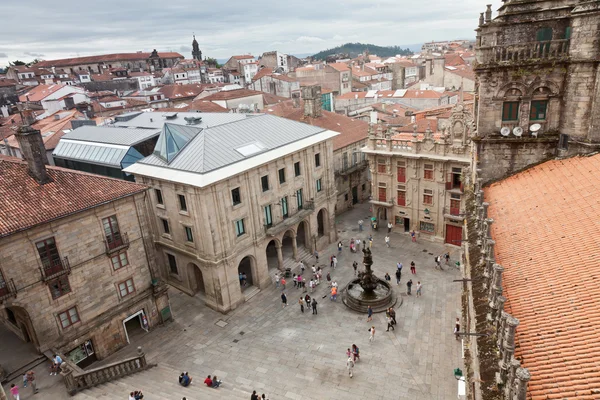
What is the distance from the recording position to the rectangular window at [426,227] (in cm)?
4641

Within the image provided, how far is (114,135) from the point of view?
4475 cm

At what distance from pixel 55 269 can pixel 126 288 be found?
5672 millimetres

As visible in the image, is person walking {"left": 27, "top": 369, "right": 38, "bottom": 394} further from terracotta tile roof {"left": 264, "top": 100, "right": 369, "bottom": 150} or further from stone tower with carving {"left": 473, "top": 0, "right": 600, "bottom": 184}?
terracotta tile roof {"left": 264, "top": 100, "right": 369, "bottom": 150}

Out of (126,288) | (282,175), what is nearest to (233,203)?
(282,175)

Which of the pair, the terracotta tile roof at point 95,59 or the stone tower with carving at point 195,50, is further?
the stone tower with carving at point 195,50

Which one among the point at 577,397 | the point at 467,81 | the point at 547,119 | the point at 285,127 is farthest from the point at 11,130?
the point at 467,81

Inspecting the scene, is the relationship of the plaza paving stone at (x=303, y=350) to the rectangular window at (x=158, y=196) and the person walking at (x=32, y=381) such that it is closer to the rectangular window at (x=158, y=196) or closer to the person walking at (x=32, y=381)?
the person walking at (x=32, y=381)

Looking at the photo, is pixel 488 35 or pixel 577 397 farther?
pixel 488 35

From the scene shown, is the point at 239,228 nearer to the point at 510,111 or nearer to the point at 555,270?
the point at 510,111

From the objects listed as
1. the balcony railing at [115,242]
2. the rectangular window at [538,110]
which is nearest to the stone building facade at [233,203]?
the balcony railing at [115,242]

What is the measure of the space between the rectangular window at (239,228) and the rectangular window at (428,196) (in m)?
21.4

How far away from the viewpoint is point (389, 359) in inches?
1131

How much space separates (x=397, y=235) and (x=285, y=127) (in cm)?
1861

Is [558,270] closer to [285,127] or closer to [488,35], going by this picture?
[488,35]
